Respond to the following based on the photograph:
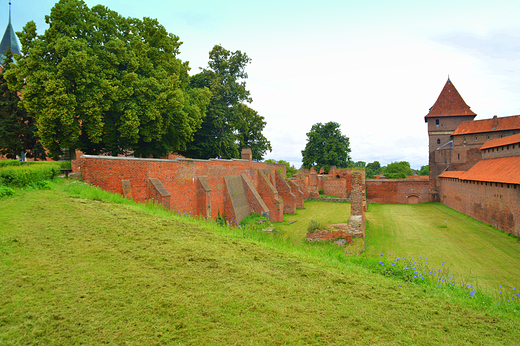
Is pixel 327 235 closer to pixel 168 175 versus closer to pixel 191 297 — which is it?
pixel 168 175

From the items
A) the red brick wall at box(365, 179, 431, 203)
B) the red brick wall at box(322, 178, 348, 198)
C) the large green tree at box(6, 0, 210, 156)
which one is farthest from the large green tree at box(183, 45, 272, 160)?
the red brick wall at box(365, 179, 431, 203)

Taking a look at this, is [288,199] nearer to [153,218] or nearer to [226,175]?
[226,175]

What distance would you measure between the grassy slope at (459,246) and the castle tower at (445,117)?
75.5ft

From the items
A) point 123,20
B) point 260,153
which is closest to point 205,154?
point 260,153

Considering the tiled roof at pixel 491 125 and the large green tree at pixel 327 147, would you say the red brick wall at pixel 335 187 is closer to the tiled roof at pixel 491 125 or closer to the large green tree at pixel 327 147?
the large green tree at pixel 327 147

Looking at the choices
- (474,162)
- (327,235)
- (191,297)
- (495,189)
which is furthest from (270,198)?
(474,162)

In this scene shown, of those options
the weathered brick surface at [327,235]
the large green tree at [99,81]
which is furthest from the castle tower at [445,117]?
the large green tree at [99,81]

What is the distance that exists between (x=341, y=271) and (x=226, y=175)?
13868mm

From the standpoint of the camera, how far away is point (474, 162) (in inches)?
1249

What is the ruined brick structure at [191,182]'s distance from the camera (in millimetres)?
10180

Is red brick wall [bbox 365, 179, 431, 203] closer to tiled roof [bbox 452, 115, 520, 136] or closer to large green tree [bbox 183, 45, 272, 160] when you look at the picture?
tiled roof [bbox 452, 115, 520, 136]

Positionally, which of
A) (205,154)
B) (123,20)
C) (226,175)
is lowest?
(226,175)

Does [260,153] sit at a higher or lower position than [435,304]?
higher

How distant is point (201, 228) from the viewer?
24.7 feet
